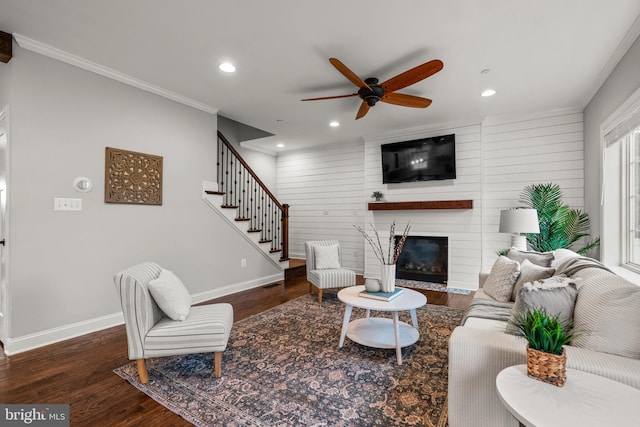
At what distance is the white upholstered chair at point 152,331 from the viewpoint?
2.06 meters

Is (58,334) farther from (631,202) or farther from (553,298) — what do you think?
(631,202)

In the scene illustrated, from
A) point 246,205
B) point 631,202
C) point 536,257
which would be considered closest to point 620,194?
point 631,202

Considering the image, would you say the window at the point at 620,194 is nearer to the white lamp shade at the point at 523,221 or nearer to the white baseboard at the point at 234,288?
the white lamp shade at the point at 523,221

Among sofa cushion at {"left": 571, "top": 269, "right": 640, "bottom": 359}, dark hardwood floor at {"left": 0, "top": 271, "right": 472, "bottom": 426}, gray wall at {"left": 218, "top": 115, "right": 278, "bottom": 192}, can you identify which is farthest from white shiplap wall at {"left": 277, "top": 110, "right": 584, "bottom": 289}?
dark hardwood floor at {"left": 0, "top": 271, "right": 472, "bottom": 426}

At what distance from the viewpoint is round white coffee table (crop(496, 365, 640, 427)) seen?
37.3 inches

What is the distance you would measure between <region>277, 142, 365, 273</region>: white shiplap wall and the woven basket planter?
4.78 metres

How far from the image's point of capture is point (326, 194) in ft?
21.2

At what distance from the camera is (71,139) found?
9.65ft

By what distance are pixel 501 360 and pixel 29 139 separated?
395 cm

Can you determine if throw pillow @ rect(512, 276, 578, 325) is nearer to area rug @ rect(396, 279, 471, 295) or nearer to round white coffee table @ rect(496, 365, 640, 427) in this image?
round white coffee table @ rect(496, 365, 640, 427)

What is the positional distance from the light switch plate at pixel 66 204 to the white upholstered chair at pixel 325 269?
2.72m

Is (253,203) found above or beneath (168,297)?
above

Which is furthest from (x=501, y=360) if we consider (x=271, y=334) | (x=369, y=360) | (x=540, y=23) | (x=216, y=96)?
(x=216, y=96)

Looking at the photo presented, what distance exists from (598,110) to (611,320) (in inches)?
126
